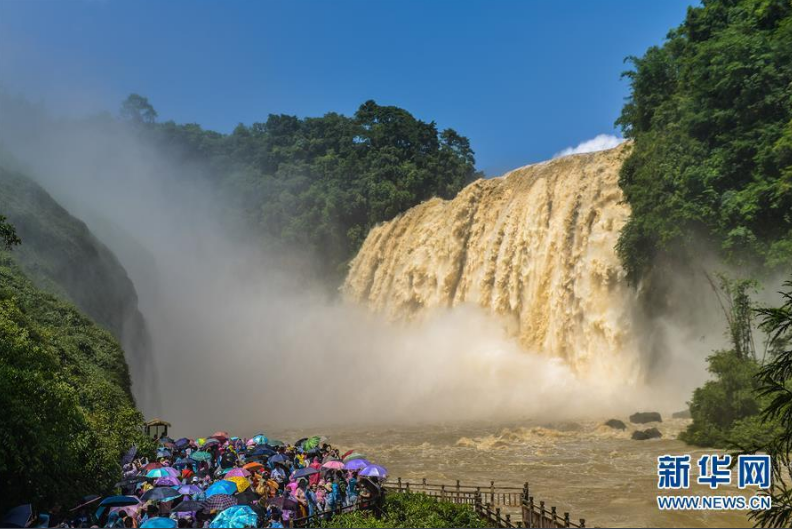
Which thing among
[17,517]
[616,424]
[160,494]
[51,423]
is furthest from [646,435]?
[17,517]

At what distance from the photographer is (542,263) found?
3322cm

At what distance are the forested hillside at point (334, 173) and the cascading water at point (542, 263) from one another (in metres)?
18.7

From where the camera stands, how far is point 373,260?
166 feet

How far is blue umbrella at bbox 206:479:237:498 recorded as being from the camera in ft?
36.8

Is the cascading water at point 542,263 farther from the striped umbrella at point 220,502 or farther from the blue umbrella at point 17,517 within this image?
the blue umbrella at point 17,517

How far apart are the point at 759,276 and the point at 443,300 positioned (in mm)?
20062

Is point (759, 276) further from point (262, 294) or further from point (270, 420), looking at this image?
point (262, 294)

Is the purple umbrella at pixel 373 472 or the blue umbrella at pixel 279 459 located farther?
the blue umbrella at pixel 279 459

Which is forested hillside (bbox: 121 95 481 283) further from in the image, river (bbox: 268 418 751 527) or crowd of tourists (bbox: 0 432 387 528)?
crowd of tourists (bbox: 0 432 387 528)

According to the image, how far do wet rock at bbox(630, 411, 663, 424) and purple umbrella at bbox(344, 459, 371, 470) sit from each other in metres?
14.9

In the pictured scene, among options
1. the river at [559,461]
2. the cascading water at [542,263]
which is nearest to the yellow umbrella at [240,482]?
the river at [559,461]

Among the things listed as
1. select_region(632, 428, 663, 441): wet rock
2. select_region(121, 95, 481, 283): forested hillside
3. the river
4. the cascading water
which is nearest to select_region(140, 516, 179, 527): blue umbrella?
the river

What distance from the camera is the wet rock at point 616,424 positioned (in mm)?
22875

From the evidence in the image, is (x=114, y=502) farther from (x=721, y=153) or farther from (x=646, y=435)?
(x=721, y=153)
